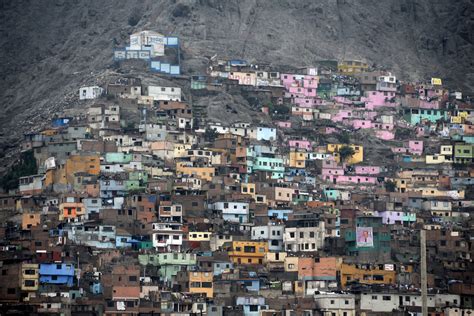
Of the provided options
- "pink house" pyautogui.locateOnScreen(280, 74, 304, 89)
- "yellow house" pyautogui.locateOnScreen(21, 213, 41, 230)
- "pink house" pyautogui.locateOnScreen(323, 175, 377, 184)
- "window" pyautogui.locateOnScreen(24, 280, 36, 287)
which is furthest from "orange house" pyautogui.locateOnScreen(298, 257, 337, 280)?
"pink house" pyautogui.locateOnScreen(280, 74, 304, 89)

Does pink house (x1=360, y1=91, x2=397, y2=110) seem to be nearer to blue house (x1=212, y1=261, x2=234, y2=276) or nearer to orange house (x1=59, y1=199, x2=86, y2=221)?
orange house (x1=59, y1=199, x2=86, y2=221)

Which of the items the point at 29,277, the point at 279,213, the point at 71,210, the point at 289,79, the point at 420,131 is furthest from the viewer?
the point at 289,79

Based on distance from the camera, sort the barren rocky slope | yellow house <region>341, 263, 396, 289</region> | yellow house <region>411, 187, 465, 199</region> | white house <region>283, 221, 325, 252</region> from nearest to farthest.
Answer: yellow house <region>341, 263, 396, 289</region> < white house <region>283, 221, 325, 252</region> < yellow house <region>411, 187, 465, 199</region> < the barren rocky slope

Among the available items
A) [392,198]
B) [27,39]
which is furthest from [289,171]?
[27,39]

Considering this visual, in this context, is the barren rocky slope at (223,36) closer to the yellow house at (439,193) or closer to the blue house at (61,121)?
the blue house at (61,121)

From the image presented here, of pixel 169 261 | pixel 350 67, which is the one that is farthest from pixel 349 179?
pixel 169 261

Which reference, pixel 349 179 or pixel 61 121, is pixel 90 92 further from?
pixel 349 179
